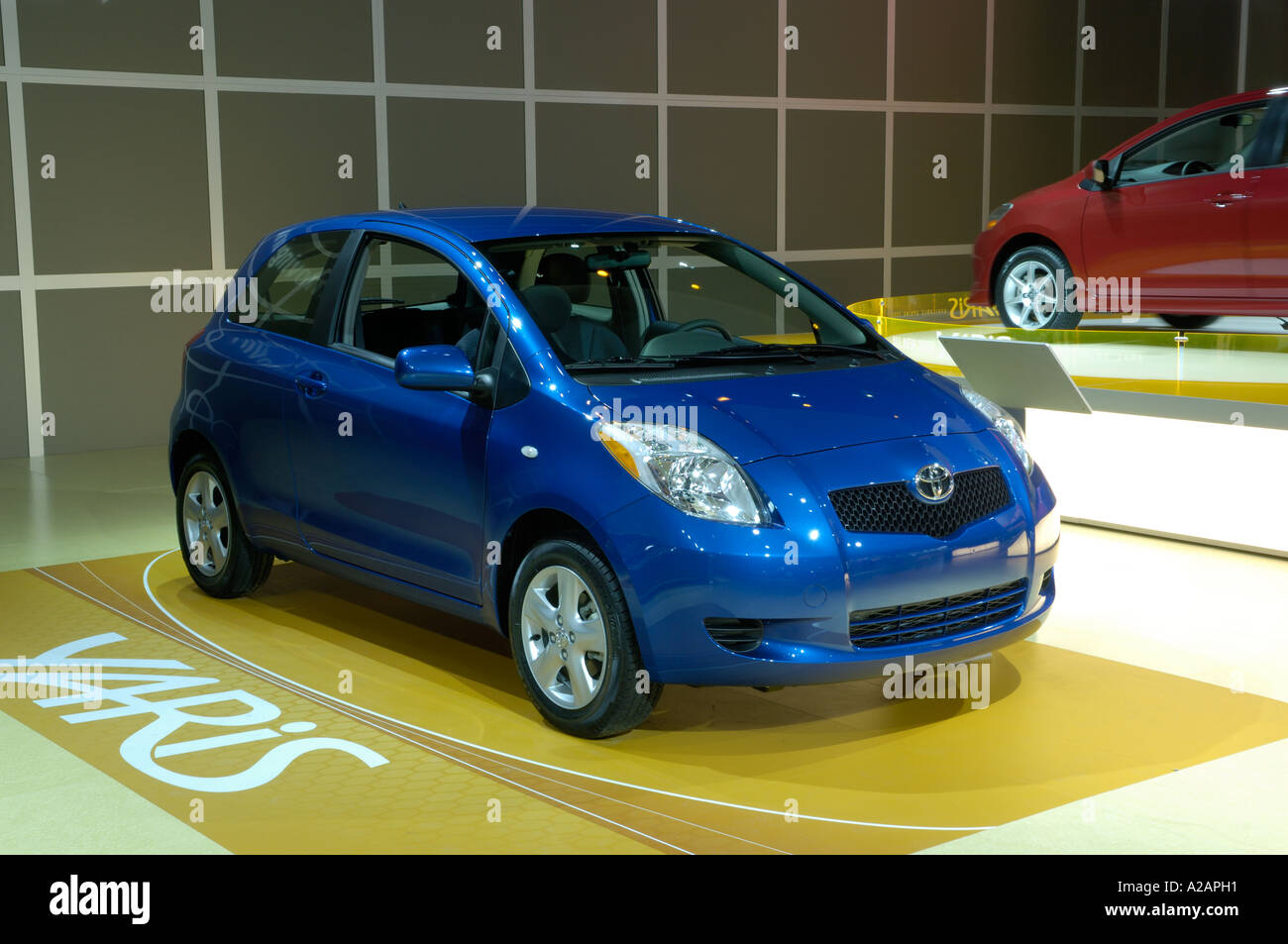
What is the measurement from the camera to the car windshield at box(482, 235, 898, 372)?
486 centimetres

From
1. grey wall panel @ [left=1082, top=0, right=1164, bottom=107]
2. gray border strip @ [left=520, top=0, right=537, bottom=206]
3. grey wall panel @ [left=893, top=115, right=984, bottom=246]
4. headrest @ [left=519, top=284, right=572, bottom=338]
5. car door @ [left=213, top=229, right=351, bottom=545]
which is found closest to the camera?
headrest @ [left=519, top=284, right=572, bottom=338]

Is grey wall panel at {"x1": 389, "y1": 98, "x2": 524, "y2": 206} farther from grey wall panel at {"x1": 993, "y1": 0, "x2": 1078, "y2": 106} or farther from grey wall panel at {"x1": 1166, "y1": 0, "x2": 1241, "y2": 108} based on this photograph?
grey wall panel at {"x1": 1166, "y1": 0, "x2": 1241, "y2": 108}

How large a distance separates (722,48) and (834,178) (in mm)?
1740

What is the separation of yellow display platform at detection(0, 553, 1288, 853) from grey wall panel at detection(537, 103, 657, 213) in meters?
7.17

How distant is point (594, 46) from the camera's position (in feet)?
40.4

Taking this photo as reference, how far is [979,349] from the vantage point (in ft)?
25.1

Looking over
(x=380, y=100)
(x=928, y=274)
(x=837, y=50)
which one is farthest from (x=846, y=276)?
(x=380, y=100)

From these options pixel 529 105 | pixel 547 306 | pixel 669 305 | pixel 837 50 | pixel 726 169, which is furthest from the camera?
pixel 837 50

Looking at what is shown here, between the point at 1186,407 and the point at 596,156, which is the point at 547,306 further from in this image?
the point at 596,156

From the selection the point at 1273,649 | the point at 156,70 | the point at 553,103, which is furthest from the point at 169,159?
the point at 1273,649

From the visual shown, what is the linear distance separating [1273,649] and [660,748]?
2.46 metres

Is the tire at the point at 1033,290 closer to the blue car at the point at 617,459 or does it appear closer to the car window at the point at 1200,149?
the car window at the point at 1200,149

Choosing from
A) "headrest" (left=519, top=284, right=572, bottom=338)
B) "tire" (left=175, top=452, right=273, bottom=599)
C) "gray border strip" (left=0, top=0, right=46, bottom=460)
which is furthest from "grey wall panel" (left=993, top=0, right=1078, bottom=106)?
"headrest" (left=519, top=284, right=572, bottom=338)

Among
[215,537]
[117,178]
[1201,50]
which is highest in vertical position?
[1201,50]
